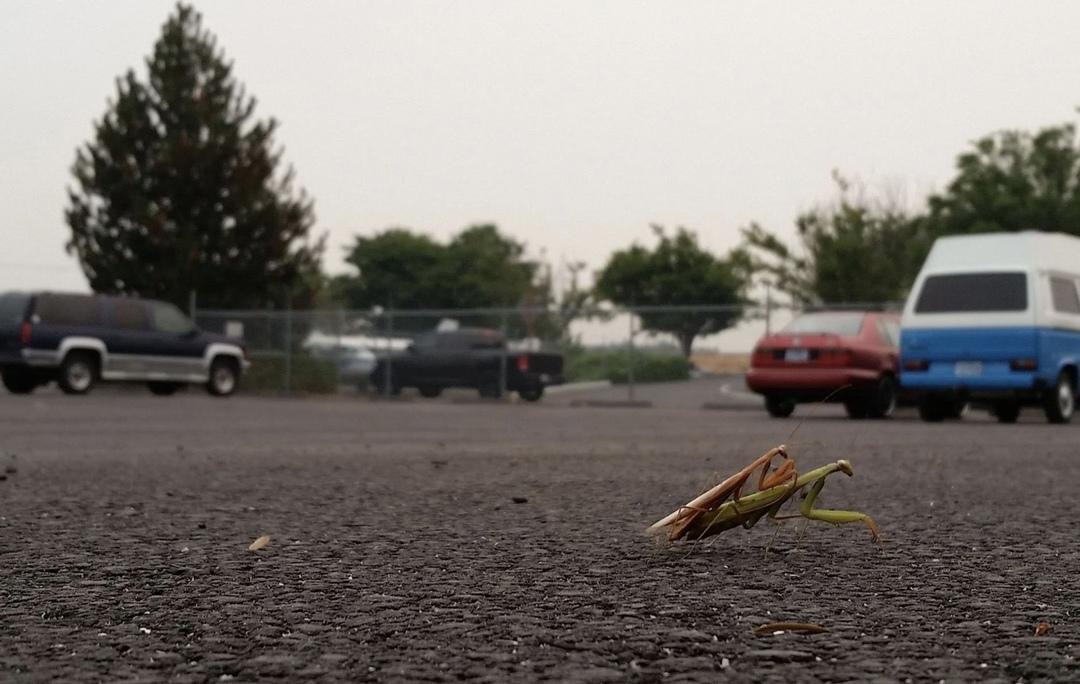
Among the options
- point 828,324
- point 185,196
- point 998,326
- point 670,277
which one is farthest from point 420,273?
point 998,326

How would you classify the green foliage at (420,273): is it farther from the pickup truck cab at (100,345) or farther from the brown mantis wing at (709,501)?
the brown mantis wing at (709,501)

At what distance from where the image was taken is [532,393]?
87.8 feet

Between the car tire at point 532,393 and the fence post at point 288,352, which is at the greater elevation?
the fence post at point 288,352

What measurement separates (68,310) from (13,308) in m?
0.89

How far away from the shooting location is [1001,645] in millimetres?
2830

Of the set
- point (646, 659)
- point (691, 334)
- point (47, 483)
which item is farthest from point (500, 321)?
point (646, 659)

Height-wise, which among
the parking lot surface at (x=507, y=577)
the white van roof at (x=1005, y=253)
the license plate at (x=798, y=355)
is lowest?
the parking lot surface at (x=507, y=577)

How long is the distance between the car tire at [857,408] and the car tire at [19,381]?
1422 centimetres

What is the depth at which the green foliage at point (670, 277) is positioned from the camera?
70750 millimetres

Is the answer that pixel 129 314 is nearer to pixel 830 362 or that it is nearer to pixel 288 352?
pixel 288 352

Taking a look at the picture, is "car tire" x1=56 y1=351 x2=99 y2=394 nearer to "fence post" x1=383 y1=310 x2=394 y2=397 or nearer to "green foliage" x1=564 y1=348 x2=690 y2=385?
"fence post" x1=383 y1=310 x2=394 y2=397

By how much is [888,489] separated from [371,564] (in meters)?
3.48

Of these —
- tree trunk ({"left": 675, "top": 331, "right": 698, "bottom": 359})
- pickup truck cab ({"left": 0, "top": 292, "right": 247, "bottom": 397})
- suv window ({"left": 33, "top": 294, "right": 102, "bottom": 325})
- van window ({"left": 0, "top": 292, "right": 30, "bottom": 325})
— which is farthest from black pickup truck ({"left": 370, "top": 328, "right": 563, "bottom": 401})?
van window ({"left": 0, "top": 292, "right": 30, "bottom": 325})

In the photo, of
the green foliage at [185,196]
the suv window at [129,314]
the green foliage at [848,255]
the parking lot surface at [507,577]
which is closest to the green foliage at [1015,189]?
the green foliage at [848,255]
